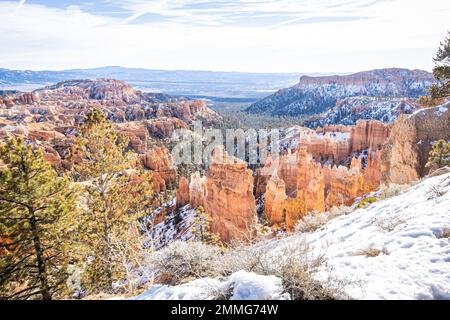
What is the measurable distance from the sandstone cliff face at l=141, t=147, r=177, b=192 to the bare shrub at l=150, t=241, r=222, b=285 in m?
45.7

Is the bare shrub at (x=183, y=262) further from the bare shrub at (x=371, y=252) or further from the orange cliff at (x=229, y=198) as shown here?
the orange cliff at (x=229, y=198)

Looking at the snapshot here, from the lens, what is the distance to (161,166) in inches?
2411

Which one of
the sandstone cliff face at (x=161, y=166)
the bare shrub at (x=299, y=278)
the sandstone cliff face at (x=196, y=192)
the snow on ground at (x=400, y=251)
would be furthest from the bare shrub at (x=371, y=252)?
the sandstone cliff face at (x=161, y=166)

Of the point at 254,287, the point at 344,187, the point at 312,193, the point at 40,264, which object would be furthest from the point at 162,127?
the point at 254,287

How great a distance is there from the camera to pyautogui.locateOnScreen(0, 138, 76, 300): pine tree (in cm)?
961

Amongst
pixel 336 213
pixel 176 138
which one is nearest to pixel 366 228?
pixel 336 213

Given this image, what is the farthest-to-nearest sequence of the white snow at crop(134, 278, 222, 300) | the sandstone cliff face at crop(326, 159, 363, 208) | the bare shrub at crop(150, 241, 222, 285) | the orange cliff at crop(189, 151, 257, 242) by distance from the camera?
the sandstone cliff face at crop(326, 159, 363, 208) < the orange cliff at crop(189, 151, 257, 242) < the bare shrub at crop(150, 241, 222, 285) < the white snow at crop(134, 278, 222, 300)

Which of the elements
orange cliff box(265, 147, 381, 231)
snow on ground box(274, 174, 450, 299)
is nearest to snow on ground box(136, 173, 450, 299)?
snow on ground box(274, 174, 450, 299)

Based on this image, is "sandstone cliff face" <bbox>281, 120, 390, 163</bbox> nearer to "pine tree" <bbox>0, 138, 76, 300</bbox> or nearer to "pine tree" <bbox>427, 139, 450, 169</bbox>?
"pine tree" <bbox>427, 139, 450, 169</bbox>

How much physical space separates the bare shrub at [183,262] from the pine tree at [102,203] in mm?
5290

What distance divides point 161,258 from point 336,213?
7.26m

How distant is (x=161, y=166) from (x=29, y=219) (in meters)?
51.7

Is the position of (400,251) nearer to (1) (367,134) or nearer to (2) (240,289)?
(2) (240,289)

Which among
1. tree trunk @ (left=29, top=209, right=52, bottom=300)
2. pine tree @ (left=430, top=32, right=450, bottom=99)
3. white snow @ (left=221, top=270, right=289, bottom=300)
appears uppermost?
pine tree @ (left=430, top=32, right=450, bottom=99)
